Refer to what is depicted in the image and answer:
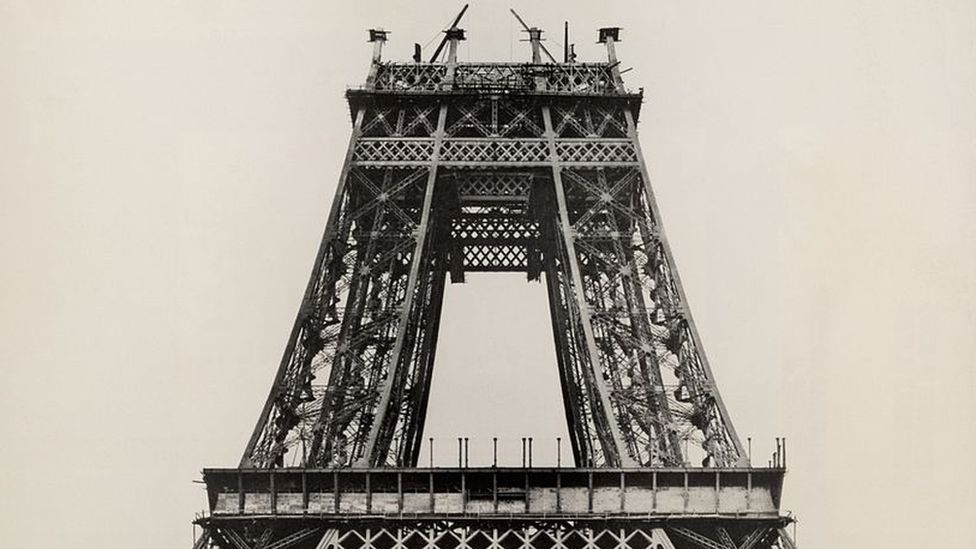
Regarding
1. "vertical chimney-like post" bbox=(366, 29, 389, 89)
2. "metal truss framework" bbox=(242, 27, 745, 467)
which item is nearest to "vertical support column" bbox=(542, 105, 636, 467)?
"metal truss framework" bbox=(242, 27, 745, 467)

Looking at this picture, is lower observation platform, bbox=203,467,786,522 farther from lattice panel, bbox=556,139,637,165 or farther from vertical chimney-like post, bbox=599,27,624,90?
vertical chimney-like post, bbox=599,27,624,90

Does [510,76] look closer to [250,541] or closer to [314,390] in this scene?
[314,390]

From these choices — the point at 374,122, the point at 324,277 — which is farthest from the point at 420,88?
the point at 324,277

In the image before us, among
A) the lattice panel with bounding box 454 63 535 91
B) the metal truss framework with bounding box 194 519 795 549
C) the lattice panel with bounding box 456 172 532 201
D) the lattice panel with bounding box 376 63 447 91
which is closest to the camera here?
the metal truss framework with bounding box 194 519 795 549

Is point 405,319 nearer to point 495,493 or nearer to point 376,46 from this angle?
point 495,493

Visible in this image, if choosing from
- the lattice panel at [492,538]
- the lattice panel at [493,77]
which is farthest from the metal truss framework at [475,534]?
the lattice panel at [493,77]

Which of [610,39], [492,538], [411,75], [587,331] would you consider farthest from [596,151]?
[492,538]
